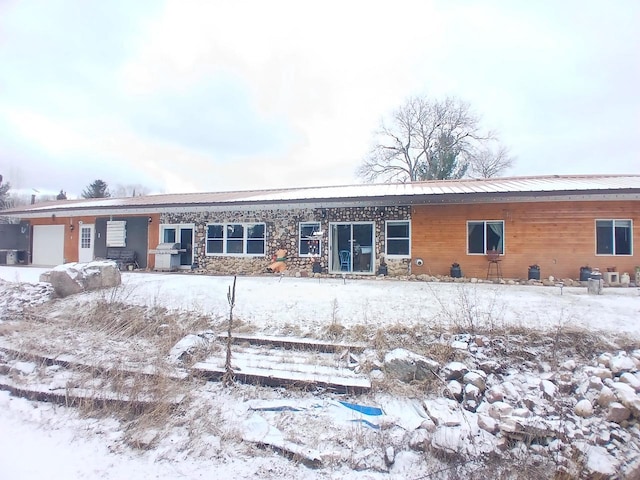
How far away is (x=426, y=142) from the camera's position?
28406 millimetres

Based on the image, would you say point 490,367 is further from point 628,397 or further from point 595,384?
point 628,397

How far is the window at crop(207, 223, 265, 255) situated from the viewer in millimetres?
13412

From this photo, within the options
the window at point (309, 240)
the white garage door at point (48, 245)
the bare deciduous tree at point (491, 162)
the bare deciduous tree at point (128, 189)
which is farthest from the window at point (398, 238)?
the bare deciduous tree at point (128, 189)

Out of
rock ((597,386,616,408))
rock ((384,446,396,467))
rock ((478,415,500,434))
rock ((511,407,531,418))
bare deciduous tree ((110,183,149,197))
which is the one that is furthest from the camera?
bare deciduous tree ((110,183,149,197))

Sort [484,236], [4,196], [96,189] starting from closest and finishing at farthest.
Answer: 1. [484,236]
2. [4,196]
3. [96,189]

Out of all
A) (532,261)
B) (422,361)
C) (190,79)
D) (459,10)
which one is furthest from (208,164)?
(422,361)

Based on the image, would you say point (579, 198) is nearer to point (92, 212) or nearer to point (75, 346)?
point (75, 346)

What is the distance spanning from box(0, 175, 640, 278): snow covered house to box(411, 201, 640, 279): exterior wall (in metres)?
0.03

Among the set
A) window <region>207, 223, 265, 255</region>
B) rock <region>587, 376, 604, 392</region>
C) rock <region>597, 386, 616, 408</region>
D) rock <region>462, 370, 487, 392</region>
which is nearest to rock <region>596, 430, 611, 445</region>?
rock <region>597, 386, 616, 408</region>

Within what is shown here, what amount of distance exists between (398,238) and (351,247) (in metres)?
1.79

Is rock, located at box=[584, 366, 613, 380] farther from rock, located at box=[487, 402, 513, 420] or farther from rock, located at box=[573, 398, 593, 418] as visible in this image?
rock, located at box=[487, 402, 513, 420]

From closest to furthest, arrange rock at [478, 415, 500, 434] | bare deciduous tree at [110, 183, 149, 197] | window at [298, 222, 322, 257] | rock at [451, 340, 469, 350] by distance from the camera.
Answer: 1. rock at [478, 415, 500, 434]
2. rock at [451, 340, 469, 350]
3. window at [298, 222, 322, 257]
4. bare deciduous tree at [110, 183, 149, 197]

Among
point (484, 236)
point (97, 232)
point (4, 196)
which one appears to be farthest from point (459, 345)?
point (4, 196)

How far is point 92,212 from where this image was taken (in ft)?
48.8
